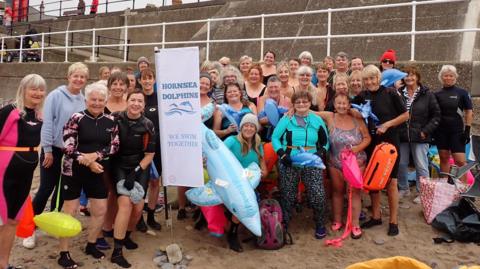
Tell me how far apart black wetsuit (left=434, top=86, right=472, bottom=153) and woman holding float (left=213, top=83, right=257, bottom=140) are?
2522 mm

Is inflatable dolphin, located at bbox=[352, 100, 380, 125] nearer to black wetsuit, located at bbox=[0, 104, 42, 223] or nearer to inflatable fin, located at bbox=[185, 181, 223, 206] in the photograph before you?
inflatable fin, located at bbox=[185, 181, 223, 206]

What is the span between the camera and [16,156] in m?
3.60

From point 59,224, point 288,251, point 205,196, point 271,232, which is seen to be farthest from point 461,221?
point 59,224

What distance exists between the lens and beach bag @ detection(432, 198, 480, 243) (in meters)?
4.50

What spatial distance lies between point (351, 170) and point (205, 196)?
1.65 m

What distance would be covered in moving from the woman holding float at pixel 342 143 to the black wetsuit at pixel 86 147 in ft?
8.13

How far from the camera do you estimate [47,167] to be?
4.46m

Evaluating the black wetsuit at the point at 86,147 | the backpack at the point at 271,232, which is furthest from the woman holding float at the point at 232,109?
the black wetsuit at the point at 86,147

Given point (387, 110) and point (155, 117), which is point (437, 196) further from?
point (155, 117)

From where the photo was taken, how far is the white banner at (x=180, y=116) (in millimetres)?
4332

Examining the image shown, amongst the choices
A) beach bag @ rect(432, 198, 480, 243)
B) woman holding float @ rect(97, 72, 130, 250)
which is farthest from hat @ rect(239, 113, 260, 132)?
beach bag @ rect(432, 198, 480, 243)

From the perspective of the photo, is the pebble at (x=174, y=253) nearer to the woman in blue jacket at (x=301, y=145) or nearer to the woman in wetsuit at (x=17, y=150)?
the woman in blue jacket at (x=301, y=145)

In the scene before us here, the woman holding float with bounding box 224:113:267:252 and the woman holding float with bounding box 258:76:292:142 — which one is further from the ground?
the woman holding float with bounding box 258:76:292:142

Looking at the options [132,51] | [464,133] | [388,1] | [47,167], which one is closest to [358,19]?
[388,1]
